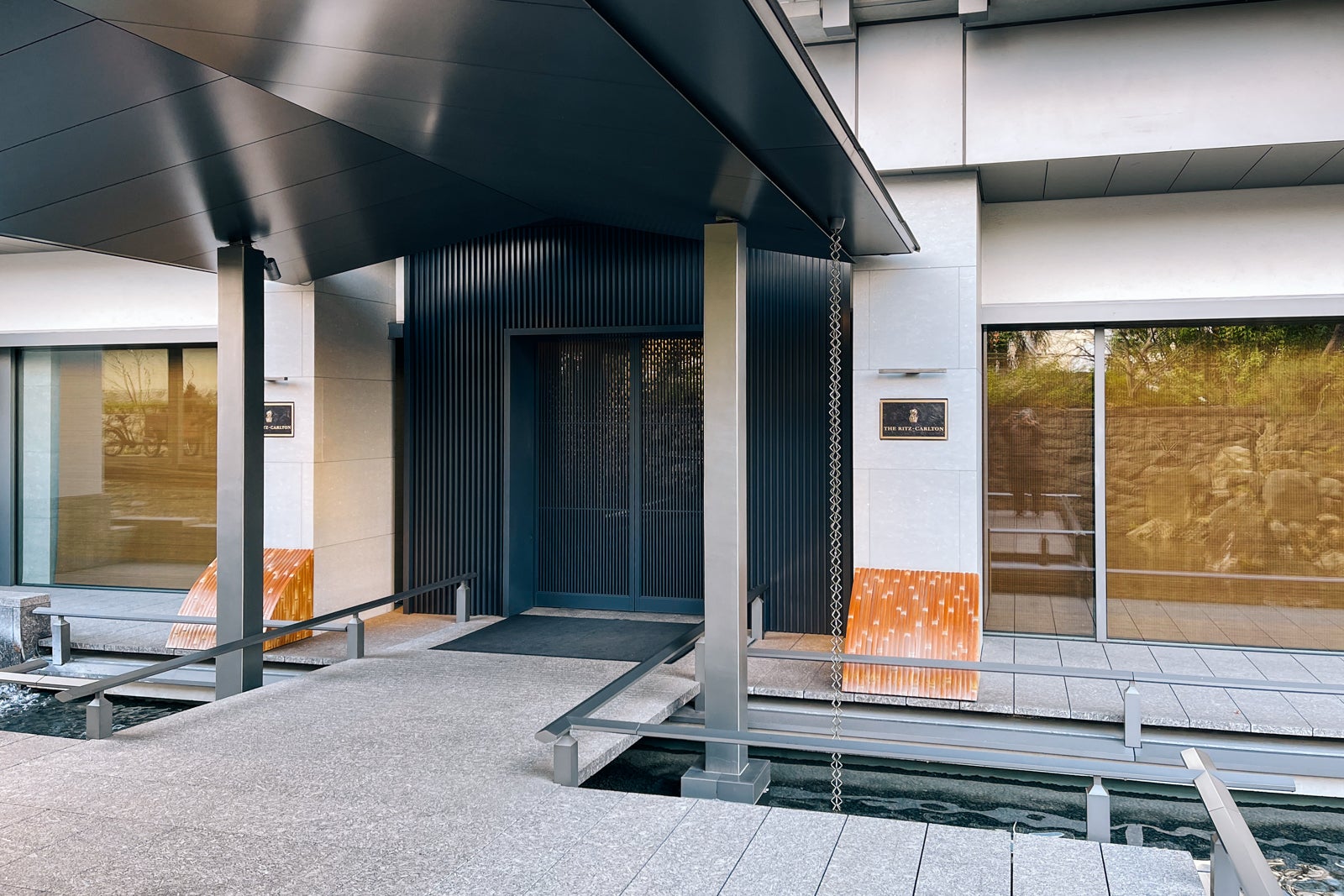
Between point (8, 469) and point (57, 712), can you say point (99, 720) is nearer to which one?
point (57, 712)

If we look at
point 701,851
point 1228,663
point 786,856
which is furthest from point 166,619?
point 1228,663

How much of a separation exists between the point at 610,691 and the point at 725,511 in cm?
124

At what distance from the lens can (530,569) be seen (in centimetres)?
1052

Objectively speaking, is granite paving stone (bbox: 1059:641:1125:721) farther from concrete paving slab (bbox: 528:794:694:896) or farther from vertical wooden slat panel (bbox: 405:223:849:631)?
concrete paving slab (bbox: 528:794:694:896)

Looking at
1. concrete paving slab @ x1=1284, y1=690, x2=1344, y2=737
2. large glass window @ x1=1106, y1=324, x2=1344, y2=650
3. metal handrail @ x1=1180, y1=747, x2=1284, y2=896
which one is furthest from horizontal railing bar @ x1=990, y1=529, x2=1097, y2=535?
metal handrail @ x1=1180, y1=747, x2=1284, y2=896

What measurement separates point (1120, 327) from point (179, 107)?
24.9 feet

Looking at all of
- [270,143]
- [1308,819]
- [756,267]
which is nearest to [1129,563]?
[1308,819]

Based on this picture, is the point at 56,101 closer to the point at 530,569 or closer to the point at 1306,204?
the point at 530,569

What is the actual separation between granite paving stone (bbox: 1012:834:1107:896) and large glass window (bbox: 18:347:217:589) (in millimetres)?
9488

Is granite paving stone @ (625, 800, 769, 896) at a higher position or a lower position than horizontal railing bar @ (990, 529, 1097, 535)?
lower

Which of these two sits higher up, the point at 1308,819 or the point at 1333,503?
the point at 1333,503

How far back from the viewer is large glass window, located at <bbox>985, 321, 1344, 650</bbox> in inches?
332

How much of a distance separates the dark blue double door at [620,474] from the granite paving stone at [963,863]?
5.50m

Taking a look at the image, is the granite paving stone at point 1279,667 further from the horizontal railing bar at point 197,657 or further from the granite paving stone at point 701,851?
the horizontal railing bar at point 197,657
